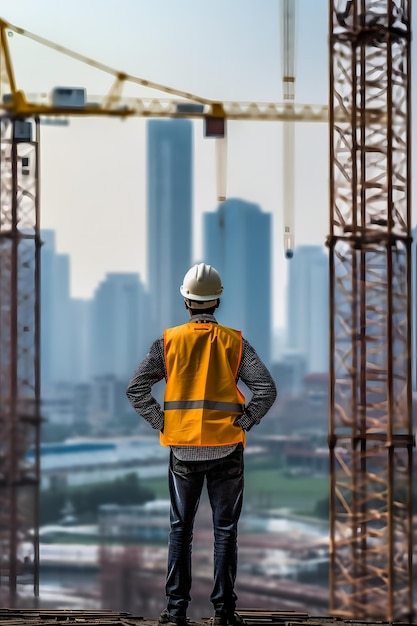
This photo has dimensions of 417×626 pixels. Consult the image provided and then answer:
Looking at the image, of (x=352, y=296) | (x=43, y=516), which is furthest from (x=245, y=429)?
(x=43, y=516)

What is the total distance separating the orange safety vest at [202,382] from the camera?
12.0ft

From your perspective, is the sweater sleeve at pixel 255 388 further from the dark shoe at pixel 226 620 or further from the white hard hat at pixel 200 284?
the dark shoe at pixel 226 620

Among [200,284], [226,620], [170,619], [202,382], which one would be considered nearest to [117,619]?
[170,619]

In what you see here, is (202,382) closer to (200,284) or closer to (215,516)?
(200,284)

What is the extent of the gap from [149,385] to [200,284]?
0.45 metres

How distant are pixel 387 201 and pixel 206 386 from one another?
11068mm

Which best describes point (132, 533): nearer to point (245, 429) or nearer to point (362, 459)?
point (362, 459)

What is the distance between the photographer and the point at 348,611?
17.3 m

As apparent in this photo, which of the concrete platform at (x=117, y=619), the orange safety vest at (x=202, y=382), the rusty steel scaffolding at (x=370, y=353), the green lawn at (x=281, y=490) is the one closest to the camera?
the orange safety vest at (x=202, y=382)

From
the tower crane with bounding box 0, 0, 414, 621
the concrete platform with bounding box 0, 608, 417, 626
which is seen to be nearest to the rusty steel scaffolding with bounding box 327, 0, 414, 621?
the tower crane with bounding box 0, 0, 414, 621

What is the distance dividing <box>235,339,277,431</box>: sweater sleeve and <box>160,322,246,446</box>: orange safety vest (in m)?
0.04

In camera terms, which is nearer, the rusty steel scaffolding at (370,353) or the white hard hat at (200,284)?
the white hard hat at (200,284)

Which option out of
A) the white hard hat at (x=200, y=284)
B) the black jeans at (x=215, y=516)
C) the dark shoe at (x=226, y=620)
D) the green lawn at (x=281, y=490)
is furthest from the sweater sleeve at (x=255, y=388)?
the green lawn at (x=281, y=490)

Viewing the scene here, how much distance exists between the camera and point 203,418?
3.66 m
